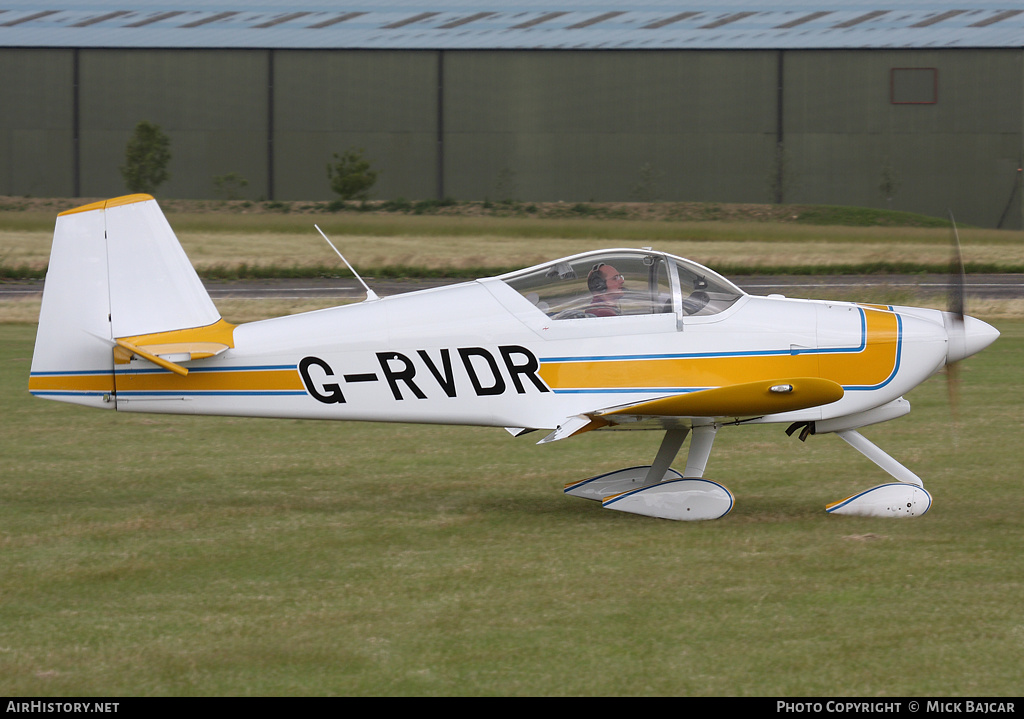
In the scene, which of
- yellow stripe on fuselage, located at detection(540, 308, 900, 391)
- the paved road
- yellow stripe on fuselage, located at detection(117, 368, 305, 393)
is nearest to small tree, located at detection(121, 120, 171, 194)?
Result: the paved road

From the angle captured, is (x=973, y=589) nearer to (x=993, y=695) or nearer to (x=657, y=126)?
(x=993, y=695)

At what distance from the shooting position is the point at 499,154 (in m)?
51.2

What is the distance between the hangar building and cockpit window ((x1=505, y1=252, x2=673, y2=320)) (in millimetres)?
42686

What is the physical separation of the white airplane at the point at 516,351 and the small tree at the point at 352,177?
40.3 metres

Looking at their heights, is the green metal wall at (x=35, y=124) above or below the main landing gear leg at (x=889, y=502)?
above

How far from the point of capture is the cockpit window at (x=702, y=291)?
7297 mm

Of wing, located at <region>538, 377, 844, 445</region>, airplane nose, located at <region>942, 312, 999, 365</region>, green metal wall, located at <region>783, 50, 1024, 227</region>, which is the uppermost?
green metal wall, located at <region>783, 50, 1024, 227</region>

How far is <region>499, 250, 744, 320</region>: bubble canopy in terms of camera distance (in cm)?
730

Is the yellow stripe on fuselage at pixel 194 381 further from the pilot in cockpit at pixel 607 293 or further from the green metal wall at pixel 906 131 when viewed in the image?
the green metal wall at pixel 906 131

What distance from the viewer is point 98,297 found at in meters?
7.34

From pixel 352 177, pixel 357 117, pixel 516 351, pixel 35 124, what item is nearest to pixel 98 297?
pixel 516 351

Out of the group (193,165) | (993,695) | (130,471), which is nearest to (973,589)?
(993,695)

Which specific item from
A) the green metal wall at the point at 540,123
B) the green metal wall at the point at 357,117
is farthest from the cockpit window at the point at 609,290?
the green metal wall at the point at 357,117

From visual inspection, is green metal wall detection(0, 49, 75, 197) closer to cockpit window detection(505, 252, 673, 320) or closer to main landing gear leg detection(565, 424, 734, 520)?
cockpit window detection(505, 252, 673, 320)
